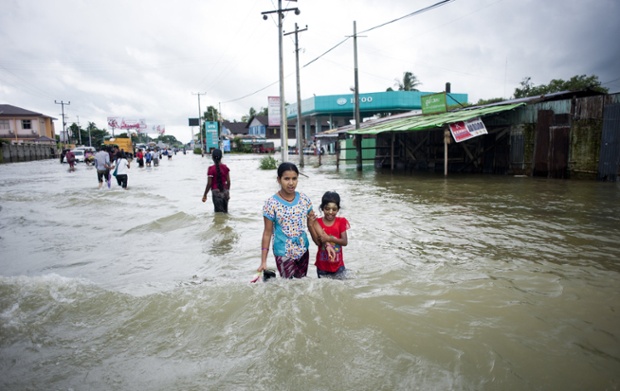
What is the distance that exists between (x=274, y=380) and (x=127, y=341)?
54.6 inches

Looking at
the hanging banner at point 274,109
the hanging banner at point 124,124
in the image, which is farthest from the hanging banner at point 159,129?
the hanging banner at point 274,109

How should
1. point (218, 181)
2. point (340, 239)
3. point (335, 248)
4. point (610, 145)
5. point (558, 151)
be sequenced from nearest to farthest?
point (340, 239)
point (335, 248)
point (218, 181)
point (610, 145)
point (558, 151)

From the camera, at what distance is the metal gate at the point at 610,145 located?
12.5 metres

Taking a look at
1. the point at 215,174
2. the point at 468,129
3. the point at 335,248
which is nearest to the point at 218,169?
the point at 215,174

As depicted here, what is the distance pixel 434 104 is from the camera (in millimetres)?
19641

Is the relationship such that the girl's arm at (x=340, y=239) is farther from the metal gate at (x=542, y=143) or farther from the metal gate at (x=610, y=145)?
the metal gate at (x=542, y=143)

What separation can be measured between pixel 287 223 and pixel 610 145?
46.5 ft

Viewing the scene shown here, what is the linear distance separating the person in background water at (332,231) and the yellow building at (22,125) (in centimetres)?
6459

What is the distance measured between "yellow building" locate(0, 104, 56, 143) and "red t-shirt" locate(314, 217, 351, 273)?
64525 mm

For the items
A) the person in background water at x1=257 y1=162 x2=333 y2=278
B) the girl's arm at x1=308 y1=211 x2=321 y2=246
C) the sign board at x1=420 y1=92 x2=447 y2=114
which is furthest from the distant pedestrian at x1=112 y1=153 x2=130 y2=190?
the sign board at x1=420 y1=92 x2=447 y2=114

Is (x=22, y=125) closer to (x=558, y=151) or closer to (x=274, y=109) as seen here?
(x=274, y=109)

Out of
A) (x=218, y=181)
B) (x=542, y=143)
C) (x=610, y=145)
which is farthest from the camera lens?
(x=542, y=143)

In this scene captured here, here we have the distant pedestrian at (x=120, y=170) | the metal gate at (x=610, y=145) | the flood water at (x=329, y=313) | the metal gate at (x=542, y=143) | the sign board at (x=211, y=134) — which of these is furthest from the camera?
the sign board at (x=211, y=134)

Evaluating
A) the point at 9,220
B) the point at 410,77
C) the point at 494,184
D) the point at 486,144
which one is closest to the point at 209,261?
the point at 9,220
